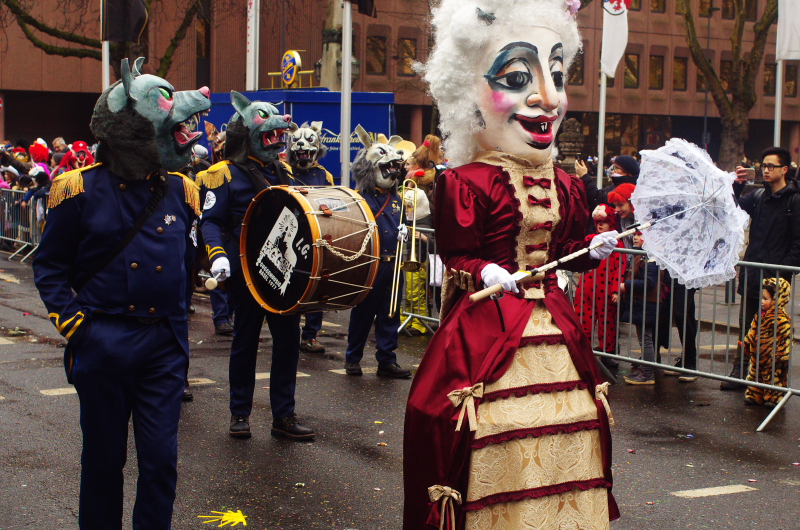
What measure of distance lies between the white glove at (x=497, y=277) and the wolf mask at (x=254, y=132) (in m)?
2.92

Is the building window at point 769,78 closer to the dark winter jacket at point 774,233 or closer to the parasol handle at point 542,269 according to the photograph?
the dark winter jacket at point 774,233

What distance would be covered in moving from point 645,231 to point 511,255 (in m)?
0.67

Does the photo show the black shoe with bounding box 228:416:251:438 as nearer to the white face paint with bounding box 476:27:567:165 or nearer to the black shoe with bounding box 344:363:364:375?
the black shoe with bounding box 344:363:364:375

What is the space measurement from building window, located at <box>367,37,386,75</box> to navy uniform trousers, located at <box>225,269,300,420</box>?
37.9 m

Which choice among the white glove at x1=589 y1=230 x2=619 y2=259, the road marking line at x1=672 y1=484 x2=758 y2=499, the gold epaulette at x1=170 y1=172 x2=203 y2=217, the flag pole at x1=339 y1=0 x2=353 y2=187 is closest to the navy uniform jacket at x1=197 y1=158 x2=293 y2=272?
the gold epaulette at x1=170 y1=172 x2=203 y2=217

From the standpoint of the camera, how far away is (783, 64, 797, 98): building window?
52.7m

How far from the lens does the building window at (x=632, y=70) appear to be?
162ft

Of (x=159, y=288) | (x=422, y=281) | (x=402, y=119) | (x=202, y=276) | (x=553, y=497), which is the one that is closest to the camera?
(x=553, y=497)

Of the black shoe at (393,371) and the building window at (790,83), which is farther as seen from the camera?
the building window at (790,83)

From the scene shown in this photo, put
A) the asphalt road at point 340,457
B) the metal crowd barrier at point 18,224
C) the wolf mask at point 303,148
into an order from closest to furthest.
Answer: the asphalt road at point 340,457 → the wolf mask at point 303,148 → the metal crowd barrier at point 18,224

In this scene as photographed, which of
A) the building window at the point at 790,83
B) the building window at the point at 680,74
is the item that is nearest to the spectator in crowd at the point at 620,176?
the building window at the point at 680,74

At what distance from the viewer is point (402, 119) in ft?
153

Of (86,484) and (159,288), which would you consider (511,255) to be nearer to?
(159,288)

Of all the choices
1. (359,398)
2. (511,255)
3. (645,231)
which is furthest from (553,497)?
(359,398)
